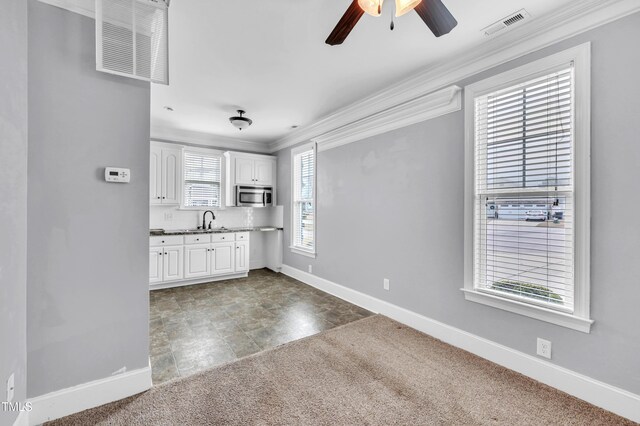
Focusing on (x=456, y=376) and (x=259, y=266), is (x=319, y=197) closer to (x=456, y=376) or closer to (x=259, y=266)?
(x=259, y=266)

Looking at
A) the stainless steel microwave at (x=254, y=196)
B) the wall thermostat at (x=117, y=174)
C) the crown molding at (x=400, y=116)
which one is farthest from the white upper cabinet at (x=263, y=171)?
the wall thermostat at (x=117, y=174)

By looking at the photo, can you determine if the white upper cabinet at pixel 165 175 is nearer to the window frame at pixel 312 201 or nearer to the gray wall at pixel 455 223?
the window frame at pixel 312 201

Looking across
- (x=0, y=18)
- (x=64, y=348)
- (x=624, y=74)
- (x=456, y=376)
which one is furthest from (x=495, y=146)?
(x=64, y=348)

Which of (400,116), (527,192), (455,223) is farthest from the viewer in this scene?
(400,116)

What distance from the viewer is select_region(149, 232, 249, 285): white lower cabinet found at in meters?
4.39

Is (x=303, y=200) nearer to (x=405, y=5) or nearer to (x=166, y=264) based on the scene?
(x=166, y=264)

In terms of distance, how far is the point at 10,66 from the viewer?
147 cm

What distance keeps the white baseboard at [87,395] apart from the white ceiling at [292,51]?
256cm

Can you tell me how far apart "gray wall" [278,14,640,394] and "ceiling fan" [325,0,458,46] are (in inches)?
41.9

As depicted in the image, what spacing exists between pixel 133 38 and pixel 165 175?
329 centimetres

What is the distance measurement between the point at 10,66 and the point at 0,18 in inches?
8.5

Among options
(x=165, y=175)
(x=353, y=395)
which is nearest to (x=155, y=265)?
(x=165, y=175)

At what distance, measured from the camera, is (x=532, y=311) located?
2121 mm

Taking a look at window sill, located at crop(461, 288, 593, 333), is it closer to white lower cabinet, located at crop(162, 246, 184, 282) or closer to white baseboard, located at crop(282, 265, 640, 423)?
white baseboard, located at crop(282, 265, 640, 423)
